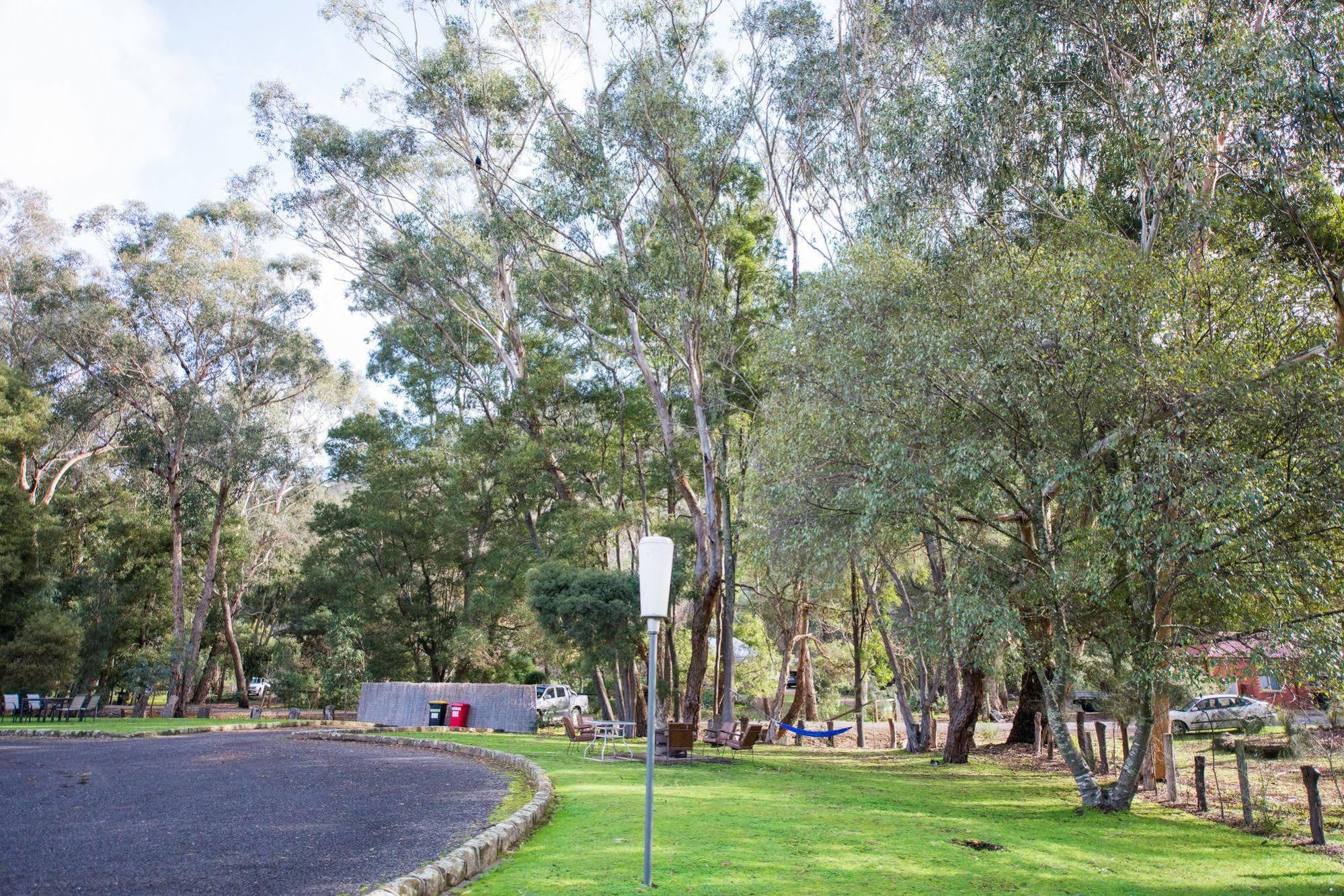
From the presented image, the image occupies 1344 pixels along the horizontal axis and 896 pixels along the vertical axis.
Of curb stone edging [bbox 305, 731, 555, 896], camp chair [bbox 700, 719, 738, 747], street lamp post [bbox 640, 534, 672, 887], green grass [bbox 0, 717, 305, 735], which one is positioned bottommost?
green grass [bbox 0, 717, 305, 735]

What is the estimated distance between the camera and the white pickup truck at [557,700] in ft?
83.3

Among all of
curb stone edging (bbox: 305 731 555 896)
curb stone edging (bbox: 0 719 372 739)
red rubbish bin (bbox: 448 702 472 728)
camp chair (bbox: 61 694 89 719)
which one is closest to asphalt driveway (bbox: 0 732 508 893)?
curb stone edging (bbox: 305 731 555 896)

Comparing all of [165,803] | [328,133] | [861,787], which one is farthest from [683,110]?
[165,803]

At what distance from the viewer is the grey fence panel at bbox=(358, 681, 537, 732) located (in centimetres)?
2098

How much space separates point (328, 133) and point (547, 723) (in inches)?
693

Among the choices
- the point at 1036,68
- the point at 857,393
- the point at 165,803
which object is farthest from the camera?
the point at 1036,68

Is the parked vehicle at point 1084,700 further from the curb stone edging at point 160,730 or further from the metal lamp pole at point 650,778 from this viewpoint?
the metal lamp pole at point 650,778

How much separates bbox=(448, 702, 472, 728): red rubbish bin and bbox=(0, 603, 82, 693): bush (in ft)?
37.9

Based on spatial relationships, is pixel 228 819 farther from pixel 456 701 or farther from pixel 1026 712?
pixel 1026 712

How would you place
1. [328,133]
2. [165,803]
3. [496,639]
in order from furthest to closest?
[496,639] → [328,133] → [165,803]

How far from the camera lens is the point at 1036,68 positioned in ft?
42.0

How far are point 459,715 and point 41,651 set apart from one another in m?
12.2

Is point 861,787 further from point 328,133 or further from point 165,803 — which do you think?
point 328,133

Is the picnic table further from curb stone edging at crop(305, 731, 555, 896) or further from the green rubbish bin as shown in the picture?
the green rubbish bin
